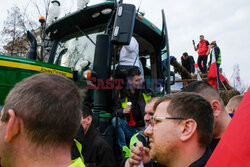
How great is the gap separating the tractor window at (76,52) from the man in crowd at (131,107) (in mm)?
758

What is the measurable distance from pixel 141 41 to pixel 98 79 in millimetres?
1725

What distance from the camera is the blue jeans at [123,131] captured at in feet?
10.4

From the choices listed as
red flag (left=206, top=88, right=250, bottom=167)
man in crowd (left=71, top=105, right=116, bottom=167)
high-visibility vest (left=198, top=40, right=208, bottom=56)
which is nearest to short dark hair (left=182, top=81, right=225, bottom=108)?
man in crowd (left=71, top=105, right=116, bottom=167)

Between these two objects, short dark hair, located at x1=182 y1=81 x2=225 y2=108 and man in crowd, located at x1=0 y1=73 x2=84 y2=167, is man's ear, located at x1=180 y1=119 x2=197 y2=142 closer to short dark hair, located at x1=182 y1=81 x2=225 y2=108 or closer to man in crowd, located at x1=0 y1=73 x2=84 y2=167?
man in crowd, located at x1=0 y1=73 x2=84 y2=167

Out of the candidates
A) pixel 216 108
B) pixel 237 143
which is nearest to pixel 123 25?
pixel 216 108

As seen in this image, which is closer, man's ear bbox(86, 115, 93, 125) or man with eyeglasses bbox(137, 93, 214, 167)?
man with eyeglasses bbox(137, 93, 214, 167)

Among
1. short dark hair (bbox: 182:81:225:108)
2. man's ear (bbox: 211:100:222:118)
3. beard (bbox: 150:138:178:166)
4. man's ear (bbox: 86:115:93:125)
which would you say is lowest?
beard (bbox: 150:138:178:166)

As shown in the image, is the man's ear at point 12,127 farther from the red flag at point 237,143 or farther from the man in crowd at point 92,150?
the man in crowd at point 92,150

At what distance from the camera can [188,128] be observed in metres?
1.46

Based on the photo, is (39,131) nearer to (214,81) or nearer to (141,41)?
(141,41)

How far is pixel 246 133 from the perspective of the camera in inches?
29.8

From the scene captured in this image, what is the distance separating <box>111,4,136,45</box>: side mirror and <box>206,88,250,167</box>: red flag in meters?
2.01

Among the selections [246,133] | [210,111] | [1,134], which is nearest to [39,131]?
[1,134]

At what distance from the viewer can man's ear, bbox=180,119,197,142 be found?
4.73 feet
